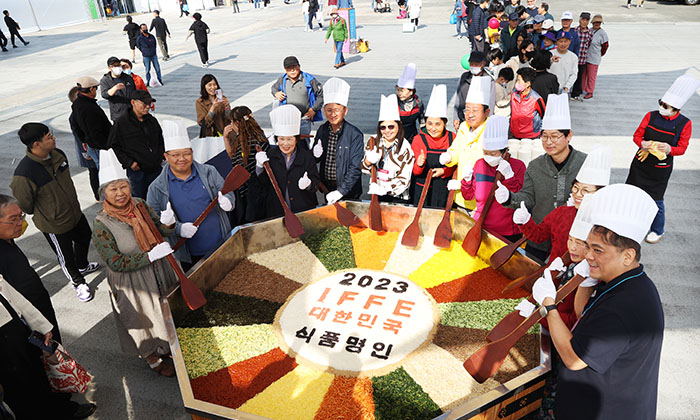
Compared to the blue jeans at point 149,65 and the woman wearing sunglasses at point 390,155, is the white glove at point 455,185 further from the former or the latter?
the blue jeans at point 149,65

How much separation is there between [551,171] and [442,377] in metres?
1.80

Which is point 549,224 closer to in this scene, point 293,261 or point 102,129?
point 293,261

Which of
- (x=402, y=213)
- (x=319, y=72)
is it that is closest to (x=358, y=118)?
(x=319, y=72)

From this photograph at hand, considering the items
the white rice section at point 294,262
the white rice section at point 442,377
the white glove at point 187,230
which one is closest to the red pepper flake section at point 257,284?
the white rice section at point 294,262

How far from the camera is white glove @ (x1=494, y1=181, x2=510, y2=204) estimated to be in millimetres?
3500

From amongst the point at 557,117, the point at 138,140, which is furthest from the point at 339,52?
the point at 557,117

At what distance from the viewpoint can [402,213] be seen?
4.35 metres

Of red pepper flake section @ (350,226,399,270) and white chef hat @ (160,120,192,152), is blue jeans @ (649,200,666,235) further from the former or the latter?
white chef hat @ (160,120,192,152)

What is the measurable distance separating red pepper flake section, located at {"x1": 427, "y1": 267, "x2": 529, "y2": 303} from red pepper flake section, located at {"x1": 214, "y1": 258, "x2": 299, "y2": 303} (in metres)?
1.23

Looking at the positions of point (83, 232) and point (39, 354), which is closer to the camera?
point (39, 354)

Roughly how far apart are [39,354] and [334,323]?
2029mm

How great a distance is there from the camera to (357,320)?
337 cm

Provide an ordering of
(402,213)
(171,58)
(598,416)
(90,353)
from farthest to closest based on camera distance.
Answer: (171,58) → (402,213) → (90,353) → (598,416)

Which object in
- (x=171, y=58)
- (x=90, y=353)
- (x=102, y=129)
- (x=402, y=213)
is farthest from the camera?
(x=171, y=58)
